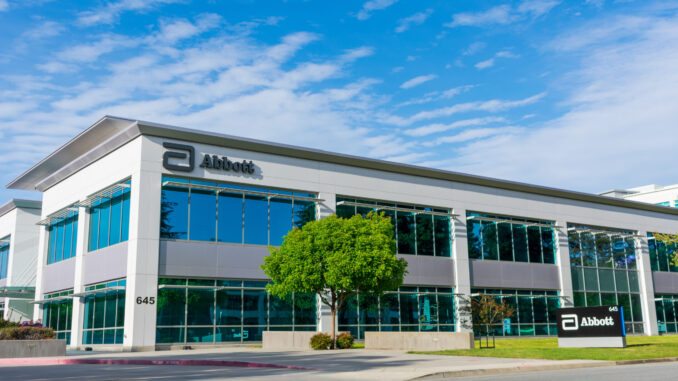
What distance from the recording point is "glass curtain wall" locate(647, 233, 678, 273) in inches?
2202

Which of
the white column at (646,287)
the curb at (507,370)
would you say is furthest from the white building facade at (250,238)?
the curb at (507,370)

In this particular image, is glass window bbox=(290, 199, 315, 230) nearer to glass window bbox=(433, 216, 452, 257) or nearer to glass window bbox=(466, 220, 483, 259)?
glass window bbox=(433, 216, 452, 257)

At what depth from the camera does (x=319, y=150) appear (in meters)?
38.7

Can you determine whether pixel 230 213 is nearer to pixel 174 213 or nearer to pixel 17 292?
pixel 174 213

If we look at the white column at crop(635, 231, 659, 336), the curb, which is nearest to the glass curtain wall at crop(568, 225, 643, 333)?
the white column at crop(635, 231, 659, 336)

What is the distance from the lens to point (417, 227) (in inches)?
1673

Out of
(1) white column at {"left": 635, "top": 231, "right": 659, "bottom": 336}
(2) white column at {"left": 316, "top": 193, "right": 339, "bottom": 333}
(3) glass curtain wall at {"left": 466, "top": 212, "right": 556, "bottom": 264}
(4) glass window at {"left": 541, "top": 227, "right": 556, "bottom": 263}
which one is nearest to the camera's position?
(2) white column at {"left": 316, "top": 193, "right": 339, "bottom": 333}

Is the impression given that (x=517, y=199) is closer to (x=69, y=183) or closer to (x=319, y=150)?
(x=319, y=150)

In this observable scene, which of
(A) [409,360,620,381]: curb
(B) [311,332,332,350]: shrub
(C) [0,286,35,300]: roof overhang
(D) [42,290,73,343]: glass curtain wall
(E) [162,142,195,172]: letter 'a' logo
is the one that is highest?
(E) [162,142,195,172]: letter 'a' logo

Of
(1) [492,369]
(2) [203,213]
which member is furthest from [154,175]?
(1) [492,369]

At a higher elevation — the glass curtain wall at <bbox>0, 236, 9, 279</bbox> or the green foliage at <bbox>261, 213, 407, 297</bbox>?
the glass curtain wall at <bbox>0, 236, 9, 279</bbox>

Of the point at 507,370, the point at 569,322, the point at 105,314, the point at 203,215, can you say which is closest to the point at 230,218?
the point at 203,215

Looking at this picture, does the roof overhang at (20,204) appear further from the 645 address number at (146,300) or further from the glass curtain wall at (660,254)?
the glass curtain wall at (660,254)

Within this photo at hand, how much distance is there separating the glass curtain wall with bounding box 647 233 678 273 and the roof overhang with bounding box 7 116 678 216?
276 inches
